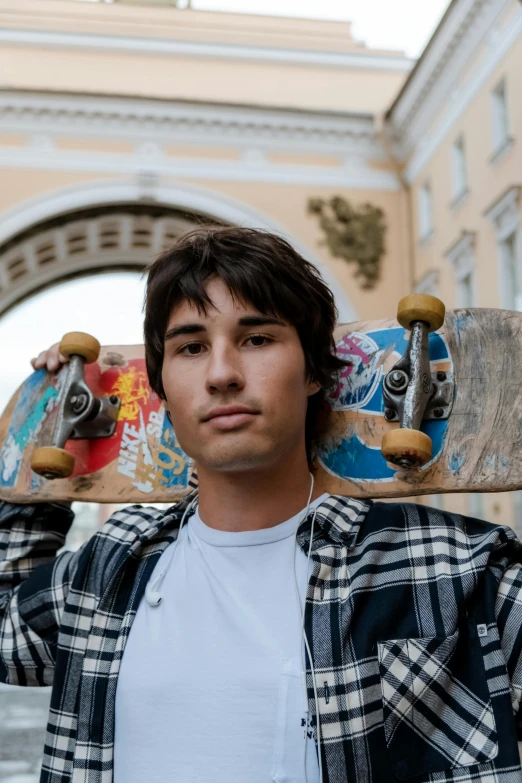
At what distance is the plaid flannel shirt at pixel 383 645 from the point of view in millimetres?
1398

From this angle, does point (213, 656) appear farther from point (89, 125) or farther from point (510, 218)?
point (89, 125)

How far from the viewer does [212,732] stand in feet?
4.71

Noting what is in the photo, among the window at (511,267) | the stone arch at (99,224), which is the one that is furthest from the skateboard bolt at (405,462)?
the stone arch at (99,224)

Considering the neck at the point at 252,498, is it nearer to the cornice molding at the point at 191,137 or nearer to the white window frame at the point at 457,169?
the white window frame at the point at 457,169

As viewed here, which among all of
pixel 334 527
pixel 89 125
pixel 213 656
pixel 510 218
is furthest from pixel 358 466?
pixel 89 125

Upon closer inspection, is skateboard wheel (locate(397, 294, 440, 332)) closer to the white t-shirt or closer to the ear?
the ear

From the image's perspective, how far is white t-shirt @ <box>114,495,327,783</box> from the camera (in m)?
1.42

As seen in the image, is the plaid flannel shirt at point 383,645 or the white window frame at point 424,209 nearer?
the plaid flannel shirt at point 383,645

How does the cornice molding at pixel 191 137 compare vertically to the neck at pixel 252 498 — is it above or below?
above

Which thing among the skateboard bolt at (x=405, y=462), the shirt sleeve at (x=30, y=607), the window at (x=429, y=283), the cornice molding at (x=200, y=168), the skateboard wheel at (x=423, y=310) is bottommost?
the shirt sleeve at (x=30, y=607)

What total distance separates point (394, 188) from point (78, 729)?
592 inches

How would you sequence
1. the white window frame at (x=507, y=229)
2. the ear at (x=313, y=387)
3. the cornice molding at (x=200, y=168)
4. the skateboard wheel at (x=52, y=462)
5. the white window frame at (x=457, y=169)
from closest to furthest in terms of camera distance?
the ear at (x=313, y=387) < the skateboard wheel at (x=52, y=462) < the white window frame at (x=507, y=229) < the white window frame at (x=457, y=169) < the cornice molding at (x=200, y=168)

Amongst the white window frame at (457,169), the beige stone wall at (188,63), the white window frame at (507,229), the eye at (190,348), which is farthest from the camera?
the beige stone wall at (188,63)

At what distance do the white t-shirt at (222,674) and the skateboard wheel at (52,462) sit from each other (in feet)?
1.37
